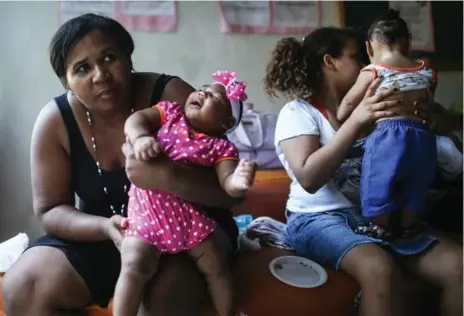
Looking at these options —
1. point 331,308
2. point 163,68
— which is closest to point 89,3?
point 163,68

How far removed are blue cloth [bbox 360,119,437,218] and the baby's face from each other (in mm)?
273

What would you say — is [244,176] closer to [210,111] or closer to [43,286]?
[210,111]

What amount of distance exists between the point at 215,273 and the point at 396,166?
357 millimetres

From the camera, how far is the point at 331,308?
861 mm

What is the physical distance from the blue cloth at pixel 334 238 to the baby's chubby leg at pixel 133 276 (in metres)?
0.34

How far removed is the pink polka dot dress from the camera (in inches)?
29.5

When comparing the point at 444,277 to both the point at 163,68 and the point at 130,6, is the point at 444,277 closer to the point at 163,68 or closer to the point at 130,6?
the point at 163,68

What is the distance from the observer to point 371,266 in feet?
2.72

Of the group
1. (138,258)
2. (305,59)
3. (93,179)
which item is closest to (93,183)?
Result: (93,179)

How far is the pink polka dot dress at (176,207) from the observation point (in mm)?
750

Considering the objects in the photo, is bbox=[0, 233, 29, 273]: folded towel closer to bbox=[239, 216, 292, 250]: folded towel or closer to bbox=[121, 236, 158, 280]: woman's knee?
bbox=[121, 236, 158, 280]: woman's knee

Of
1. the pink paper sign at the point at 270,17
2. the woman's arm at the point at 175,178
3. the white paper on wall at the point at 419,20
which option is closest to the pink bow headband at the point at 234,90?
the woman's arm at the point at 175,178

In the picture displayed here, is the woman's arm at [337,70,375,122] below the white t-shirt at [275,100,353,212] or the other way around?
the other way around

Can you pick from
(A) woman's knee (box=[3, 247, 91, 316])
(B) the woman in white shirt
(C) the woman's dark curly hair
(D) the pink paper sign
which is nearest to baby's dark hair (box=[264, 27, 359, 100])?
(B) the woman in white shirt
